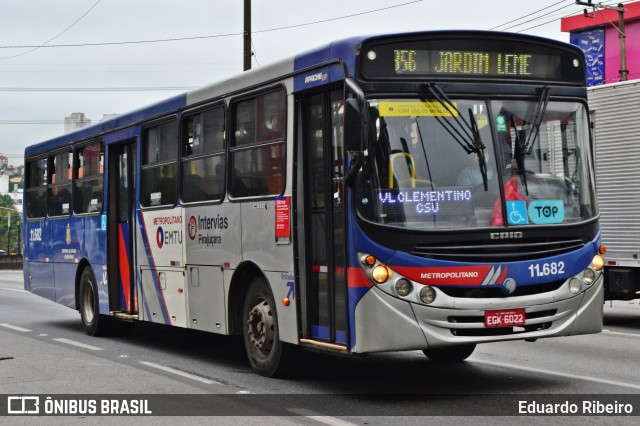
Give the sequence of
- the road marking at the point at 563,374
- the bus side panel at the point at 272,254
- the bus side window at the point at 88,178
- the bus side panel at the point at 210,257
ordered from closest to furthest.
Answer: the road marking at the point at 563,374
the bus side panel at the point at 272,254
the bus side panel at the point at 210,257
the bus side window at the point at 88,178

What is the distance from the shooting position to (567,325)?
9305 millimetres

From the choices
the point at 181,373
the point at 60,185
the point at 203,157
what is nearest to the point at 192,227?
the point at 203,157

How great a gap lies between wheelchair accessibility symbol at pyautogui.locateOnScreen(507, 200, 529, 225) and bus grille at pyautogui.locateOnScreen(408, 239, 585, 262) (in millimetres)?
172

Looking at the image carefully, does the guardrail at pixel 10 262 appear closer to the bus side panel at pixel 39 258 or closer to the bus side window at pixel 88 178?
the bus side panel at pixel 39 258

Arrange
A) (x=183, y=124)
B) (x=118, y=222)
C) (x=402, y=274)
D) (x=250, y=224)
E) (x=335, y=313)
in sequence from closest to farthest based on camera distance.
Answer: (x=402, y=274)
(x=335, y=313)
(x=250, y=224)
(x=183, y=124)
(x=118, y=222)

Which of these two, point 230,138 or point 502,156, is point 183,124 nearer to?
point 230,138

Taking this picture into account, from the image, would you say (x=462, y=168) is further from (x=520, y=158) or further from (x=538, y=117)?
(x=538, y=117)

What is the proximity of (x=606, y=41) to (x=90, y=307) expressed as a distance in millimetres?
37837

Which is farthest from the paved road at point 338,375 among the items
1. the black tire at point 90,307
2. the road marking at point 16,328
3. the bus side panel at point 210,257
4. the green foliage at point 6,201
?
the green foliage at point 6,201

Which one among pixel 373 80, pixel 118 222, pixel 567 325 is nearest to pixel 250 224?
pixel 373 80

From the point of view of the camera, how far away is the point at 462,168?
29.5 ft

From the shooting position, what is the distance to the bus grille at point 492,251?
8.81 meters

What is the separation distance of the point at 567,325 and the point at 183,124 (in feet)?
18.0

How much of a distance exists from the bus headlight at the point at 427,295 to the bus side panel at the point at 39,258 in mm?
10332
